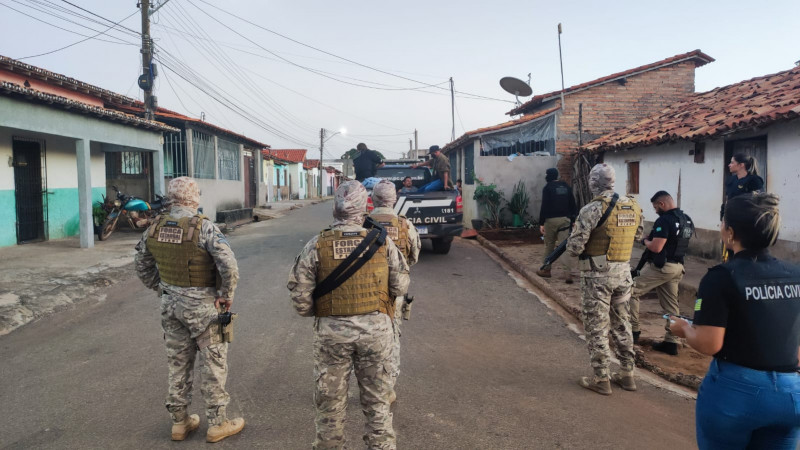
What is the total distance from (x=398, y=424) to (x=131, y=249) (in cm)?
922

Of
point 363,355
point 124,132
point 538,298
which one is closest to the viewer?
point 363,355

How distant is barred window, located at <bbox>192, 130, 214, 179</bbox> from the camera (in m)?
17.1

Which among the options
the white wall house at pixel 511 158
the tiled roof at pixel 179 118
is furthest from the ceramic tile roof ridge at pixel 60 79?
the white wall house at pixel 511 158

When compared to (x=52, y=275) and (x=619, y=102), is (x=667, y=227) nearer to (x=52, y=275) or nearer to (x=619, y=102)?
(x=52, y=275)

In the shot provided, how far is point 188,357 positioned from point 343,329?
1282 millimetres

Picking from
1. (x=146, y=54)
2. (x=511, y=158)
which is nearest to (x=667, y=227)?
(x=511, y=158)

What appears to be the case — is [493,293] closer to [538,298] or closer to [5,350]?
[538,298]

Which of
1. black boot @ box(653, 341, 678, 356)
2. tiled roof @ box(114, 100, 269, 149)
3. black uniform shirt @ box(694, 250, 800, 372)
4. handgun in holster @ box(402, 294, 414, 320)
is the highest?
tiled roof @ box(114, 100, 269, 149)

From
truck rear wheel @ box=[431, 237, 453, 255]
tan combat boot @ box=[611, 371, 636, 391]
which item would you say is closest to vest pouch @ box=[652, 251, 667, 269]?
tan combat boot @ box=[611, 371, 636, 391]

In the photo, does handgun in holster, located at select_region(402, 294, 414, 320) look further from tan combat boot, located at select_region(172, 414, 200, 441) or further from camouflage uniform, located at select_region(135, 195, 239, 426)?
tan combat boot, located at select_region(172, 414, 200, 441)

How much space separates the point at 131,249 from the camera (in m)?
10.7

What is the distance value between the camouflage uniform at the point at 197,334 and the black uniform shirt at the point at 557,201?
568cm

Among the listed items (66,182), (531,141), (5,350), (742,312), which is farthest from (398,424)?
(531,141)

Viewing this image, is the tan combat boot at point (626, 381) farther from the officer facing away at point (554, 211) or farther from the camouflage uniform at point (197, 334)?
the officer facing away at point (554, 211)
